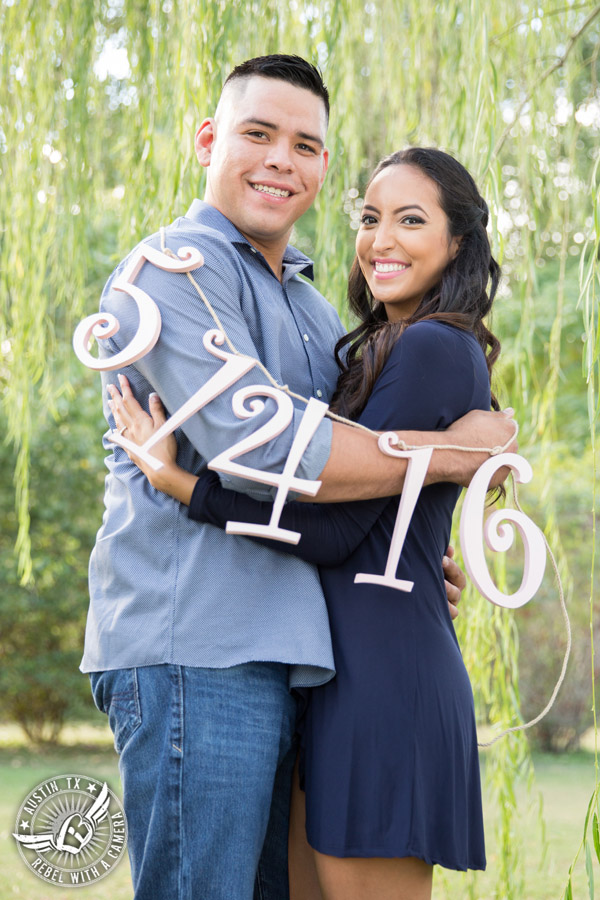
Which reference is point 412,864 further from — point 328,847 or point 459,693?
point 459,693

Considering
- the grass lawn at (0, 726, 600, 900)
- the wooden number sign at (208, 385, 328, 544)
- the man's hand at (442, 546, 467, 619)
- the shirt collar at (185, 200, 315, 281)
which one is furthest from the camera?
the grass lawn at (0, 726, 600, 900)

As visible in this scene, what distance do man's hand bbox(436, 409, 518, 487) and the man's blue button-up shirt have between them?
22 centimetres

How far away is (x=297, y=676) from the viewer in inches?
55.4

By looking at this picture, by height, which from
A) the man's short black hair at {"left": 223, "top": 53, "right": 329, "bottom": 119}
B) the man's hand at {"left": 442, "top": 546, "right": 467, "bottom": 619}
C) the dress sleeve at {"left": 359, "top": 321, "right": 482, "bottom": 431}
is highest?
the man's short black hair at {"left": 223, "top": 53, "right": 329, "bottom": 119}

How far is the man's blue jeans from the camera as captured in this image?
1347mm

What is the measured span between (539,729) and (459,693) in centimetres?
610

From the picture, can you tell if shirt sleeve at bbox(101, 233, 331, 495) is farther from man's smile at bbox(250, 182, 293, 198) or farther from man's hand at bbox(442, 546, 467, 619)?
man's hand at bbox(442, 546, 467, 619)

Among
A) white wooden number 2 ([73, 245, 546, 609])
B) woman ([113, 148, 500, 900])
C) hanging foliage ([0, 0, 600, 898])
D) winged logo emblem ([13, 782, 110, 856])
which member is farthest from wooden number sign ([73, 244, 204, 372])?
winged logo emblem ([13, 782, 110, 856])

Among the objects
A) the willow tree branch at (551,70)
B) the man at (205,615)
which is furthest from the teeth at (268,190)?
the willow tree branch at (551,70)

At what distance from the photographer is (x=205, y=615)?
138 centimetres

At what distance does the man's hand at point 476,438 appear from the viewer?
1425 millimetres

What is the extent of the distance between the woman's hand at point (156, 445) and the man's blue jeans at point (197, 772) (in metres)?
0.26

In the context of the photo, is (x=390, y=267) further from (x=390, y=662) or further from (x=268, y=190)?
(x=390, y=662)

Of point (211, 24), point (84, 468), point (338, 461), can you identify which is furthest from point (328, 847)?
point (84, 468)
